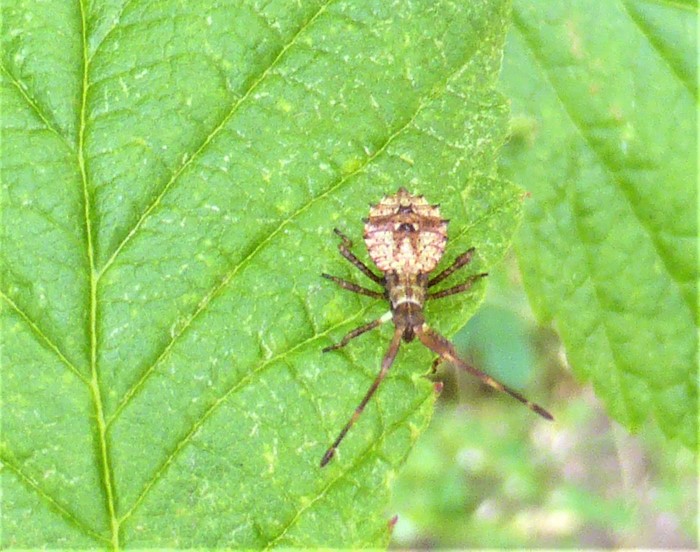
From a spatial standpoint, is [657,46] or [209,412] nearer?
[209,412]

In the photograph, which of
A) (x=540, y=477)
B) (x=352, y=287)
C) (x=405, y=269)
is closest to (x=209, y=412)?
(x=352, y=287)

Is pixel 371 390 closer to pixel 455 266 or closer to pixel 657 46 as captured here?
pixel 455 266

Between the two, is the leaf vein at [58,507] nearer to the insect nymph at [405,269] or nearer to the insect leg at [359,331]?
the insect nymph at [405,269]

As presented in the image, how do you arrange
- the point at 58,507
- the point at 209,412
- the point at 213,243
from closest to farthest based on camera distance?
the point at 58,507, the point at 209,412, the point at 213,243

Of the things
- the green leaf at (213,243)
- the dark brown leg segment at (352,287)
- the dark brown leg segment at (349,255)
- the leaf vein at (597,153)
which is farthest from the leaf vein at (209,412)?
the leaf vein at (597,153)

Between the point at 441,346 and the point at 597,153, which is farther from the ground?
the point at 597,153

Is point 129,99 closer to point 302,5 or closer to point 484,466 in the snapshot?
point 302,5

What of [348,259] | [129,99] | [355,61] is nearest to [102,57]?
[129,99]
